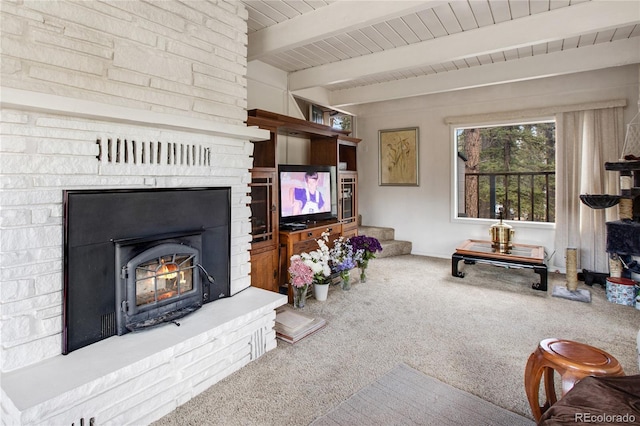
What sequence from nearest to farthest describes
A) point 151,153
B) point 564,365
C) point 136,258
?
point 564,365, point 136,258, point 151,153

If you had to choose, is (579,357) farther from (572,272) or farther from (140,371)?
(572,272)

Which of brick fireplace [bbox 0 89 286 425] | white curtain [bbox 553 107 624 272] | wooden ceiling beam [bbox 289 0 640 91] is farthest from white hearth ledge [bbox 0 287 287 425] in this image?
white curtain [bbox 553 107 624 272]

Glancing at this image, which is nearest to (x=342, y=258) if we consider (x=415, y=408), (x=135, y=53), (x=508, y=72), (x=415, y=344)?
(x=415, y=344)

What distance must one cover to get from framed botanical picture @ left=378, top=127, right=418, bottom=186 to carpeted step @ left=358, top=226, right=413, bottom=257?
0.80 metres

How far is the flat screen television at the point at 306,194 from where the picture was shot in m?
3.62

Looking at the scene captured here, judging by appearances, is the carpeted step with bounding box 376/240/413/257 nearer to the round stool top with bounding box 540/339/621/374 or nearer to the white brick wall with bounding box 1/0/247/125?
the white brick wall with bounding box 1/0/247/125

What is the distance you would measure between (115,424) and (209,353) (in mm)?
535

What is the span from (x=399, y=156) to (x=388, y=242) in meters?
1.40

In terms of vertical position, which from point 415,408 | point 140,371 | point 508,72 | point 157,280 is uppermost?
point 508,72

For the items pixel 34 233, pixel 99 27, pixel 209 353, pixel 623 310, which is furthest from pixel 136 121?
pixel 623 310

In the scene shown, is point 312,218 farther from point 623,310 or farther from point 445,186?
point 623,310

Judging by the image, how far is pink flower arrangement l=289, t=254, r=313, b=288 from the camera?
122 inches

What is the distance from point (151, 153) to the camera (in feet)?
6.66

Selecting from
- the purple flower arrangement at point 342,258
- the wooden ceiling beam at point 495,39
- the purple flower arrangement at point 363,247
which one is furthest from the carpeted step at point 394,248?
the wooden ceiling beam at point 495,39
